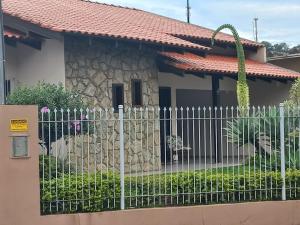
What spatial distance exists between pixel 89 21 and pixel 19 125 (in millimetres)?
6352

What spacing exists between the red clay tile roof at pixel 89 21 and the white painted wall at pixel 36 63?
0.67 metres

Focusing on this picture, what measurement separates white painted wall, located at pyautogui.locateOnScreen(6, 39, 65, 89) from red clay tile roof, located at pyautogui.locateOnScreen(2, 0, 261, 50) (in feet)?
2.19

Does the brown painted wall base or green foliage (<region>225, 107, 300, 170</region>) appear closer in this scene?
the brown painted wall base

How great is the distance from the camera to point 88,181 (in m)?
8.27

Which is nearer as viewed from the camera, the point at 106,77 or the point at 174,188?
the point at 174,188

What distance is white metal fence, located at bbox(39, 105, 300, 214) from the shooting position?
824 cm

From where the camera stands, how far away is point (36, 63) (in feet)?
44.4

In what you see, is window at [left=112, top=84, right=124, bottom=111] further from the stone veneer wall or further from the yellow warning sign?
the yellow warning sign

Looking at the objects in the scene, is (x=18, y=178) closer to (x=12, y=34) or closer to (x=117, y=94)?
(x=12, y=34)

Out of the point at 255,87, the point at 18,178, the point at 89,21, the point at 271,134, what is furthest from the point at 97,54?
the point at 255,87

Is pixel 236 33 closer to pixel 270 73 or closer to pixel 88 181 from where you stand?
pixel 270 73

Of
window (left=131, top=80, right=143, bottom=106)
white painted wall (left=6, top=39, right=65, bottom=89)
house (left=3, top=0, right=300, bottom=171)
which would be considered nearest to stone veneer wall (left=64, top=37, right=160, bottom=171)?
house (left=3, top=0, right=300, bottom=171)

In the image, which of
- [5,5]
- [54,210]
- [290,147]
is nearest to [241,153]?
[290,147]

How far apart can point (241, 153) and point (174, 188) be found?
Answer: 84.4 inches
